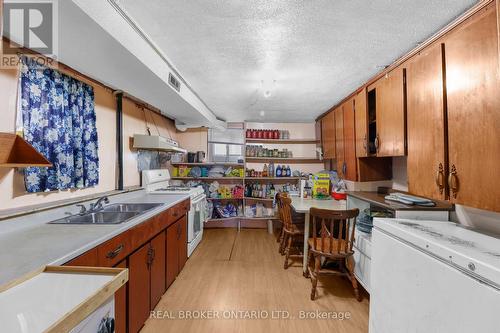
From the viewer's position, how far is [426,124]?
58.4 inches

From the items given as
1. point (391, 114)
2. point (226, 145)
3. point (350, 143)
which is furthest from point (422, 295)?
point (226, 145)

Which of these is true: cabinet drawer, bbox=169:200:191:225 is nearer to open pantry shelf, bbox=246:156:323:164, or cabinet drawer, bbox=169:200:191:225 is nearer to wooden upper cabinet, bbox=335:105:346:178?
open pantry shelf, bbox=246:156:323:164

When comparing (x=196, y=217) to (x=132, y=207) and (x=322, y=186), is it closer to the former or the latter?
(x=132, y=207)

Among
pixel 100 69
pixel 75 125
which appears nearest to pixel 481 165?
pixel 100 69

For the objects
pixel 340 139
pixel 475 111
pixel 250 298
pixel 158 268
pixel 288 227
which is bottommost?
pixel 250 298

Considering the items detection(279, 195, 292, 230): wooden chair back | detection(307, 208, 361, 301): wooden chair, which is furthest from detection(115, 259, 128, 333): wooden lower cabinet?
detection(279, 195, 292, 230): wooden chair back

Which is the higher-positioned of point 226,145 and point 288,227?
point 226,145

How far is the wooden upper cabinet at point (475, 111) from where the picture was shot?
40.8 inches

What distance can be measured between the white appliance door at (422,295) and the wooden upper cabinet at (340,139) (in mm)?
1729

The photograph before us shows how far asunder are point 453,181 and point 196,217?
2931mm

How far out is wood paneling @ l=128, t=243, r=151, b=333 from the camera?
1.54 meters

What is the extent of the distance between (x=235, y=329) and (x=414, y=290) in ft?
4.36

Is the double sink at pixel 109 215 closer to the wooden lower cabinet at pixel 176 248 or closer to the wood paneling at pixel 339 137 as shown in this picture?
the wooden lower cabinet at pixel 176 248

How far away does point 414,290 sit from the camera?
1.10 meters
